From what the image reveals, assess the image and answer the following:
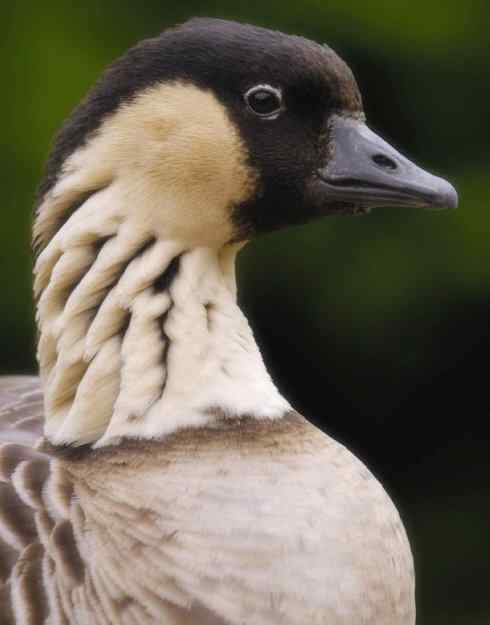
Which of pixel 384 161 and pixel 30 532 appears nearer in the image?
pixel 30 532

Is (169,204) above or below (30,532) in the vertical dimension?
above

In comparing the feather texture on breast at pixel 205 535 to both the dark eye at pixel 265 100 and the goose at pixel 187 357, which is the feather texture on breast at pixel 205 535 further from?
the dark eye at pixel 265 100

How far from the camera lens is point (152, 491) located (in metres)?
1.90

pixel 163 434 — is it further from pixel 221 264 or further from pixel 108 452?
pixel 221 264

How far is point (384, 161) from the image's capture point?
6.70ft

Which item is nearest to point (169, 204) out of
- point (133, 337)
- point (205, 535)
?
point (133, 337)

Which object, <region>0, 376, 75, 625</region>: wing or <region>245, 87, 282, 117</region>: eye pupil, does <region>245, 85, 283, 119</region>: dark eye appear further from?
<region>0, 376, 75, 625</region>: wing

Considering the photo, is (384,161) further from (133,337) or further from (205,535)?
(205,535)

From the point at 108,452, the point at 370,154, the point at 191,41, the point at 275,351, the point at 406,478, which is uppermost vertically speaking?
the point at 191,41

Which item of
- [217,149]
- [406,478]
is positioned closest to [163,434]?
[217,149]

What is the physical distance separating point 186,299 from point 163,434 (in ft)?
0.63

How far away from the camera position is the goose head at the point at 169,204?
1.96 meters

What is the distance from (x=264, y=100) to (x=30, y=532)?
0.67 metres

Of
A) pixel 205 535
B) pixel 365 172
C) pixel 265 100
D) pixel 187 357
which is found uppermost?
pixel 265 100
